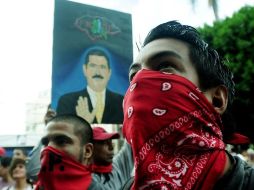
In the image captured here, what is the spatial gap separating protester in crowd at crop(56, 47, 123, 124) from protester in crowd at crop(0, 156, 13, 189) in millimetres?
1816

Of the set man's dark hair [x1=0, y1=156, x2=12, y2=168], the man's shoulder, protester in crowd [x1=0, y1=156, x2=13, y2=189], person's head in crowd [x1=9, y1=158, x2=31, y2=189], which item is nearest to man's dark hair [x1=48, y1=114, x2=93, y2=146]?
the man's shoulder

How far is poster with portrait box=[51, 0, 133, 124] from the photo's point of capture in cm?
354

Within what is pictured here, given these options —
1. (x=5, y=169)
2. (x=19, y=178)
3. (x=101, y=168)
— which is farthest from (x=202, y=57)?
Result: (x=5, y=169)

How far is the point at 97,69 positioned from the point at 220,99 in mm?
2599

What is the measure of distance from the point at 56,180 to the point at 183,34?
134cm

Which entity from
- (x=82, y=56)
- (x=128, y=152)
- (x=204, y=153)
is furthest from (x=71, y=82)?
(x=204, y=153)

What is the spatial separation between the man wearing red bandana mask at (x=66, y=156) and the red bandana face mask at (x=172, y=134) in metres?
1.23

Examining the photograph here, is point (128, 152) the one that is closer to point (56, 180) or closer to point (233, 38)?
point (56, 180)

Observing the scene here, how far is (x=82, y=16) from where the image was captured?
3.87 m

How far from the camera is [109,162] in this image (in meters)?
2.88

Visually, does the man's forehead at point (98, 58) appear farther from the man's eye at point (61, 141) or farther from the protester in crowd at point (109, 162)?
the man's eye at point (61, 141)

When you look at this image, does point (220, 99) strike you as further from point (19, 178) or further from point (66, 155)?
point (19, 178)

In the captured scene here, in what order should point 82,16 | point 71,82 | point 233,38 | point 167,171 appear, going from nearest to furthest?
point 167,171 < point 71,82 < point 82,16 < point 233,38

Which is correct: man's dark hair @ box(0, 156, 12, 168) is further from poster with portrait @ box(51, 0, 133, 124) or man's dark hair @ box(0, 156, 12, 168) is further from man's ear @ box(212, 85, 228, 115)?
man's ear @ box(212, 85, 228, 115)
